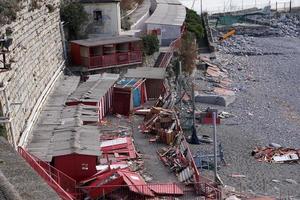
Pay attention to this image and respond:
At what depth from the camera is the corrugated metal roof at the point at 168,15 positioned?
141ft

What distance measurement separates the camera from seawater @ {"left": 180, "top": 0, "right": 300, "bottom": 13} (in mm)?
90312

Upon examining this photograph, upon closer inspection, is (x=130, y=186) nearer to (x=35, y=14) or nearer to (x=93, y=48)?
(x=35, y=14)

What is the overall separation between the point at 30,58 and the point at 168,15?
998 inches

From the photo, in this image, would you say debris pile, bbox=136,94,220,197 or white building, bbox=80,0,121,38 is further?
white building, bbox=80,0,121,38

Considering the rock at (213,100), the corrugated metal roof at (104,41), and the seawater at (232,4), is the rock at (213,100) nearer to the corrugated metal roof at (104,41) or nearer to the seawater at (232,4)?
the corrugated metal roof at (104,41)

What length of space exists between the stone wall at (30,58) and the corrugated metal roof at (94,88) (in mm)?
1423

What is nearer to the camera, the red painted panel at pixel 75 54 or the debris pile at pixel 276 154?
the debris pile at pixel 276 154

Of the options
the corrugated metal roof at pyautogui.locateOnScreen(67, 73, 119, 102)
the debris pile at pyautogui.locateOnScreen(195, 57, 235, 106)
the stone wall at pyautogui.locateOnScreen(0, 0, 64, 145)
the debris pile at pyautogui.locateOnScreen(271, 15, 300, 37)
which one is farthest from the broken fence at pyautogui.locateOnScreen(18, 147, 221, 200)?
the debris pile at pyautogui.locateOnScreen(271, 15, 300, 37)

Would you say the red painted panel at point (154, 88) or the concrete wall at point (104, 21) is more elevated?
the concrete wall at point (104, 21)

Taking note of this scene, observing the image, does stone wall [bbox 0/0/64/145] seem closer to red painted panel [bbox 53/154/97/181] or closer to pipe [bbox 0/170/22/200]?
red painted panel [bbox 53/154/97/181]

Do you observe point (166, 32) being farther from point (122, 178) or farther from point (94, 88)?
point (122, 178)

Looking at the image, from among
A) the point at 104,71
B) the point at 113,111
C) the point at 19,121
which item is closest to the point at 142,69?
the point at 104,71

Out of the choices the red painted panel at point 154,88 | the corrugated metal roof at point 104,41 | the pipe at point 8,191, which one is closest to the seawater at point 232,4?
the corrugated metal roof at point 104,41

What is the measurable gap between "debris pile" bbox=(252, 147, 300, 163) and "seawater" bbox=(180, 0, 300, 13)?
6378cm
